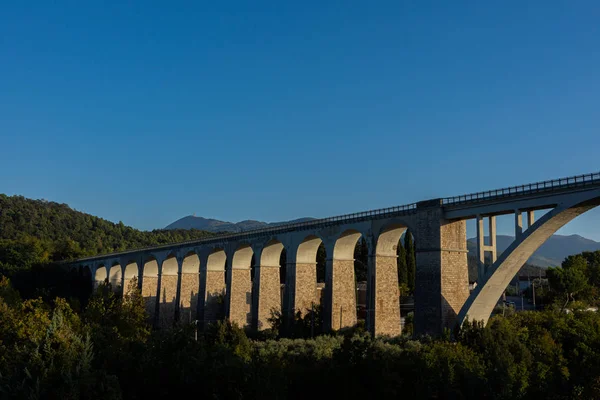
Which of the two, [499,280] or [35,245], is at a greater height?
[35,245]

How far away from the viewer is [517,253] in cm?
2919

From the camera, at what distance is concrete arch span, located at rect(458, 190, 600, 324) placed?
27078mm

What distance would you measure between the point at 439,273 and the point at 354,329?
8.38 metres

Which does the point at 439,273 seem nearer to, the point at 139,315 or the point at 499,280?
the point at 499,280

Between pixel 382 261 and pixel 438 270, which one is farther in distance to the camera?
pixel 382 261

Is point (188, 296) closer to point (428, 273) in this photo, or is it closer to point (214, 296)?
point (214, 296)

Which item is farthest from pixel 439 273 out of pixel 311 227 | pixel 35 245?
pixel 35 245

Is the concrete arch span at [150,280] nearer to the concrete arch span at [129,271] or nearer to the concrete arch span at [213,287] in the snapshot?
the concrete arch span at [129,271]

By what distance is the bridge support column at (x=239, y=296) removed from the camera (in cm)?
5016

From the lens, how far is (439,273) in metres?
32.2

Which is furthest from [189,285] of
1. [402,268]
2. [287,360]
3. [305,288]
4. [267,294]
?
[287,360]

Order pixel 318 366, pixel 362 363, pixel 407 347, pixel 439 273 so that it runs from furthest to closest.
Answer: pixel 439 273 < pixel 407 347 < pixel 318 366 < pixel 362 363

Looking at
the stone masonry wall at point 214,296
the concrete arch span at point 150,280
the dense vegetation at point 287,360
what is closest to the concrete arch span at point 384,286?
the dense vegetation at point 287,360

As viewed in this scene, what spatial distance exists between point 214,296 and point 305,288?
15.0 m
